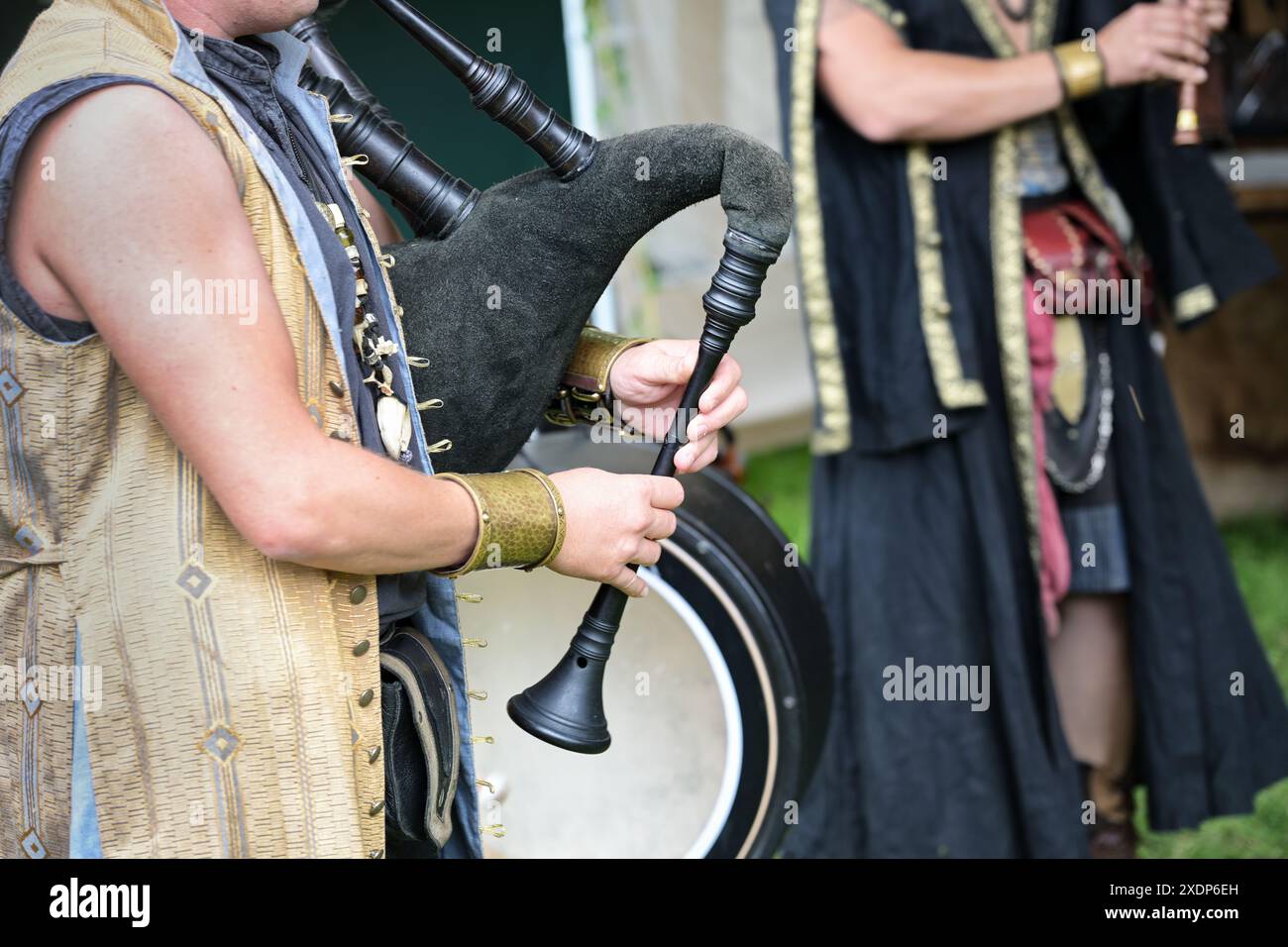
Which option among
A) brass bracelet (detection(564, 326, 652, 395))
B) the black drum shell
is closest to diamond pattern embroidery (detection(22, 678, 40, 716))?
brass bracelet (detection(564, 326, 652, 395))

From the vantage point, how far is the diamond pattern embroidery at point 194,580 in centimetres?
102

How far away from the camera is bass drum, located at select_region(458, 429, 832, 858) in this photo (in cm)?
162

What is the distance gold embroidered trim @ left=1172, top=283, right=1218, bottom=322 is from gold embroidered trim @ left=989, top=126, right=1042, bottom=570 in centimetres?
34

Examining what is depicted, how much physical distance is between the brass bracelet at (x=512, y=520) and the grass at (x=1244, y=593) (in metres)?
1.00

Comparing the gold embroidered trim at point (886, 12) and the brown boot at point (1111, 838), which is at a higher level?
the gold embroidered trim at point (886, 12)

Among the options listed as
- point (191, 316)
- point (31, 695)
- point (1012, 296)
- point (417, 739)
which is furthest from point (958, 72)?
point (31, 695)

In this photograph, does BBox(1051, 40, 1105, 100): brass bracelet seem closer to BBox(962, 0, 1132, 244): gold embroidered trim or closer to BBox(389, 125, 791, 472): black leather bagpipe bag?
BBox(962, 0, 1132, 244): gold embroidered trim

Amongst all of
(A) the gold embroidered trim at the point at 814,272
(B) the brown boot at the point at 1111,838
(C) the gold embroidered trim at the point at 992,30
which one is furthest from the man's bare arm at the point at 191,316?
(B) the brown boot at the point at 1111,838

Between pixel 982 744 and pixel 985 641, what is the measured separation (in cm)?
18

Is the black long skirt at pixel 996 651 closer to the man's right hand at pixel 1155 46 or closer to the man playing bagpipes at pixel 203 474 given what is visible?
the man's right hand at pixel 1155 46

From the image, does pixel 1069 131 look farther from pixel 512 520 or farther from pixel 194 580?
pixel 194 580

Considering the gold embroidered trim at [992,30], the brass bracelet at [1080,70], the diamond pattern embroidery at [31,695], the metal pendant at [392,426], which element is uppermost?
the gold embroidered trim at [992,30]

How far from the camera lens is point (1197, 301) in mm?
2408
